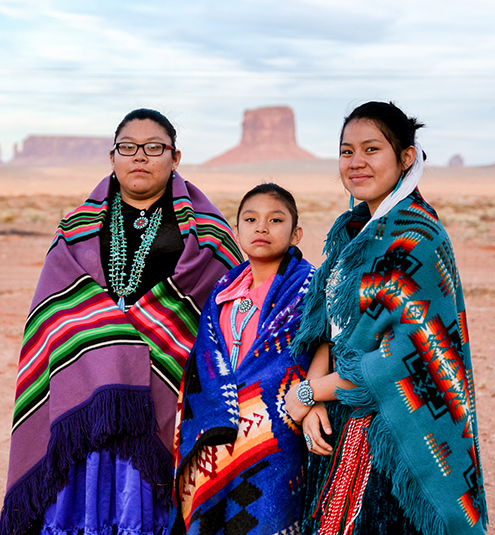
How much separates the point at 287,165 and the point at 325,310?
276ft

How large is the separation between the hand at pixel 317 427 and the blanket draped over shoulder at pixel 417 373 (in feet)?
0.52

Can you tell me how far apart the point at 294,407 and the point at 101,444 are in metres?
1.03

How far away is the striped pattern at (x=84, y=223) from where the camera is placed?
10.2 ft

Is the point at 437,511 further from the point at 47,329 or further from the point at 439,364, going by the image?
the point at 47,329

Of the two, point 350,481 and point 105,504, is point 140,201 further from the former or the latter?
point 350,481

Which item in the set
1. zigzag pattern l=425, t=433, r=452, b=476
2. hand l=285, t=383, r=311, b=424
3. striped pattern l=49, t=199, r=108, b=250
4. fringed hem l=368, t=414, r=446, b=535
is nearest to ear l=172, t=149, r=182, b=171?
striped pattern l=49, t=199, r=108, b=250

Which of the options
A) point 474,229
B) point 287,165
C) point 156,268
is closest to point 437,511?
point 156,268

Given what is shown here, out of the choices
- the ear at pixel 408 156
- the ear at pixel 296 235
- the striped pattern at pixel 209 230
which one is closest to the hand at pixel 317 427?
the ear at pixel 296 235

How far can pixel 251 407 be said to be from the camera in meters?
2.39

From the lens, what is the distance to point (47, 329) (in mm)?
2998

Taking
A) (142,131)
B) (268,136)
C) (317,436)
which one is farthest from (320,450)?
(268,136)

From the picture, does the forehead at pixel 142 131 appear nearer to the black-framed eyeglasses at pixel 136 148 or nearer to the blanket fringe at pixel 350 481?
the black-framed eyeglasses at pixel 136 148

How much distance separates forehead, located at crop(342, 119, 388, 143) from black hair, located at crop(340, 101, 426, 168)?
0.04ft

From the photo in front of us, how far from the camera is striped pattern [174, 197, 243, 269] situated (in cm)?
310
